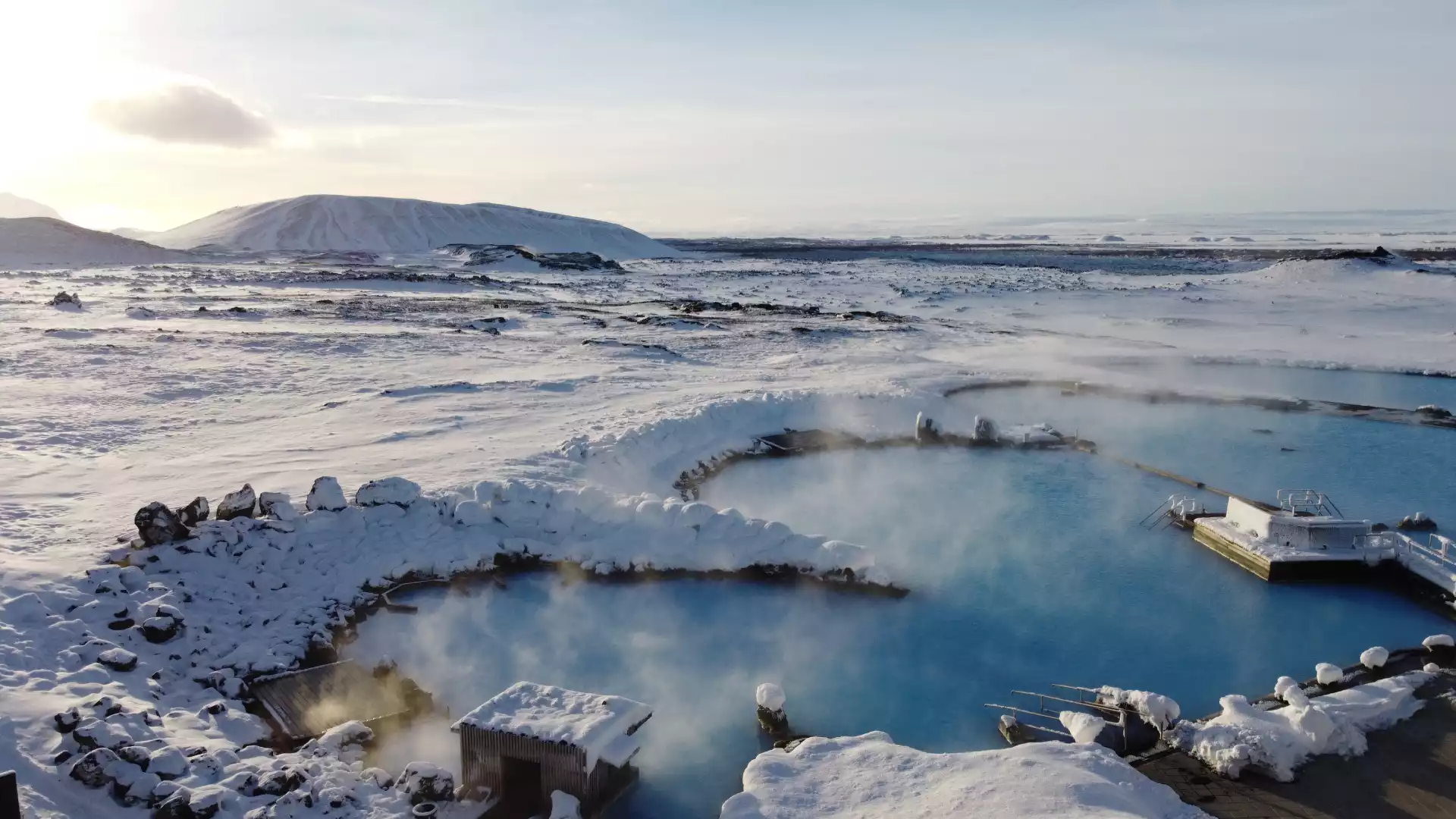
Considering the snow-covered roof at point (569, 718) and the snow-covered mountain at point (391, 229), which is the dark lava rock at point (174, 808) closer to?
the snow-covered roof at point (569, 718)

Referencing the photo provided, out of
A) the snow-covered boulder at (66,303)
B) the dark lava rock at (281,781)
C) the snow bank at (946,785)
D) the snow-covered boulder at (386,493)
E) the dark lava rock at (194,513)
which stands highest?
the snow-covered boulder at (66,303)

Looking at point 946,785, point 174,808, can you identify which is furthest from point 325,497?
point 946,785

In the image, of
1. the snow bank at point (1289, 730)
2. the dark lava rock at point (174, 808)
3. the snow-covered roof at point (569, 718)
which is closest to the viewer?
the dark lava rock at point (174, 808)

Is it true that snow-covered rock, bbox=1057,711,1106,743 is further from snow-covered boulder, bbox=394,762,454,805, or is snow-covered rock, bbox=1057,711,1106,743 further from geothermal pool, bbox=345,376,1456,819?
snow-covered boulder, bbox=394,762,454,805

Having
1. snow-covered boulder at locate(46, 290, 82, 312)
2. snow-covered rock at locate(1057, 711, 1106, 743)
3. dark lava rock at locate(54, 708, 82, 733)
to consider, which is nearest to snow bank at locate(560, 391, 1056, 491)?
snow-covered rock at locate(1057, 711, 1106, 743)

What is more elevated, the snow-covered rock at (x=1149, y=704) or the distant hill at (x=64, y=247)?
the distant hill at (x=64, y=247)

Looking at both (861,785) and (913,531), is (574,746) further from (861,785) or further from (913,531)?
(913,531)

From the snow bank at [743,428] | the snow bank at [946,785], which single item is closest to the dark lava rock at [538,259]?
the snow bank at [743,428]

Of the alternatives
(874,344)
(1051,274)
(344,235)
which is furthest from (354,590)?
(344,235)
